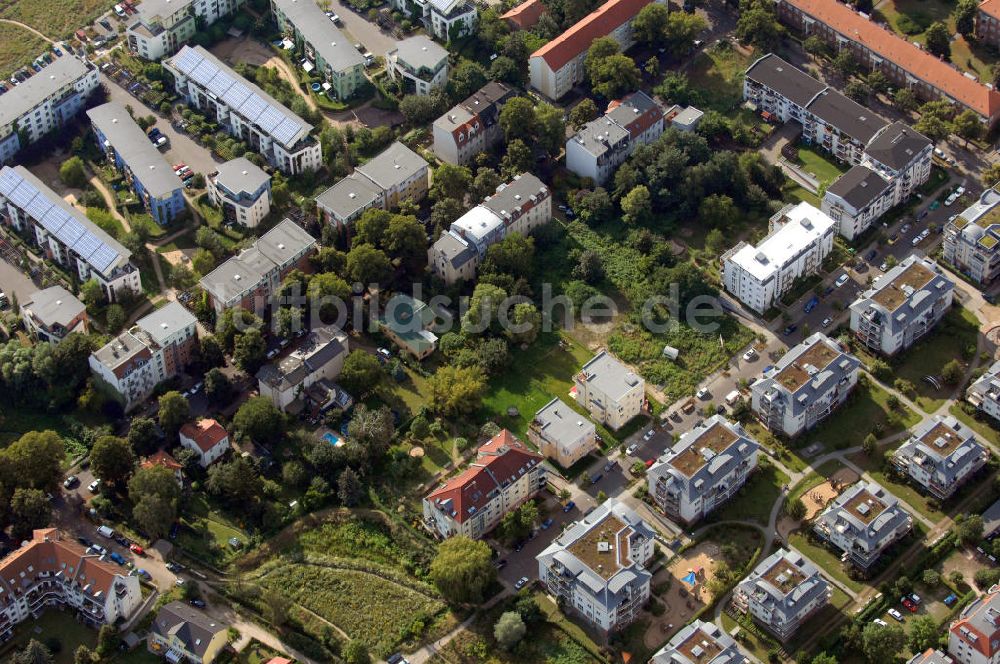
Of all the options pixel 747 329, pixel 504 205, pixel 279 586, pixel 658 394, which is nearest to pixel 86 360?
pixel 279 586

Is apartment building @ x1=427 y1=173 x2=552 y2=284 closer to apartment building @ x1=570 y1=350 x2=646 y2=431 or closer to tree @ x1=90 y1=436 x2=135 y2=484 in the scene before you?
apartment building @ x1=570 y1=350 x2=646 y2=431

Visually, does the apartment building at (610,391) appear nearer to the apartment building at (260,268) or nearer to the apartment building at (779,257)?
the apartment building at (779,257)

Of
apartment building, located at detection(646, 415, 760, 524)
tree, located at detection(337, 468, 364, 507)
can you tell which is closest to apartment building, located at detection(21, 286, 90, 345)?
tree, located at detection(337, 468, 364, 507)

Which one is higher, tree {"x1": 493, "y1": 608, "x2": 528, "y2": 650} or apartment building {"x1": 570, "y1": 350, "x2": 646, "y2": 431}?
apartment building {"x1": 570, "y1": 350, "x2": 646, "y2": 431}

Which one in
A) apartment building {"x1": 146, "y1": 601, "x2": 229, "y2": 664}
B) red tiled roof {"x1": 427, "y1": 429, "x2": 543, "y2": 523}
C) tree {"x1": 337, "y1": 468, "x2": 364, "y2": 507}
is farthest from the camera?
tree {"x1": 337, "y1": 468, "x2": 364, "y2": 507}

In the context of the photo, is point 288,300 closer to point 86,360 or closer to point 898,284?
point 86,360

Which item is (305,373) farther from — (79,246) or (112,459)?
(79,246)

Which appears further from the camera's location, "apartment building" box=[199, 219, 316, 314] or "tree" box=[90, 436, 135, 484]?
"apartment building" box=[199, 219, 316, 314]
